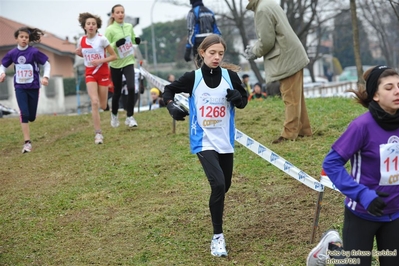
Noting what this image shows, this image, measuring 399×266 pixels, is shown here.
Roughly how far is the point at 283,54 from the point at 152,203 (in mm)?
3376

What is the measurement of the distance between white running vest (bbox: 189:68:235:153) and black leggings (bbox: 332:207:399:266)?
6.51ft

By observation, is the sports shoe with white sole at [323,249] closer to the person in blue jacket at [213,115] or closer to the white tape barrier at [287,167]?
the white tape barrier at [287,167]

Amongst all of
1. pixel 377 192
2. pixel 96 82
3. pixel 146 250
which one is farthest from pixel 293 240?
pixel 96 82

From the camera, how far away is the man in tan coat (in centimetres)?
979

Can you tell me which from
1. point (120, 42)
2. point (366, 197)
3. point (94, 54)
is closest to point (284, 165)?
point (366, 197)

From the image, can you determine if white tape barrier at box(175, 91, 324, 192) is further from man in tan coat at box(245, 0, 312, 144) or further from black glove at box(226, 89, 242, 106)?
man in tan coat at box(245, 0, 312, 144)

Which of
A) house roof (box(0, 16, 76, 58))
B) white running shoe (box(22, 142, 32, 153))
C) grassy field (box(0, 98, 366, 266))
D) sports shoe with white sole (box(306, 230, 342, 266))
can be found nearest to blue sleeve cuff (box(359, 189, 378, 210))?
sports shoe with white sole (box(306, 230, 342, 266))

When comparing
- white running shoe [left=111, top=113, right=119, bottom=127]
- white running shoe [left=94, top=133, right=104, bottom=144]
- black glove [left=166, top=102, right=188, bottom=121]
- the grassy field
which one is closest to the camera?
black glove [left=166, top=102, right=188, bottom=121]

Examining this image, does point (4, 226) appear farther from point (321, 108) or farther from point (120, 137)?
point (321, 108)

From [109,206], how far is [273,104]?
6.53 m

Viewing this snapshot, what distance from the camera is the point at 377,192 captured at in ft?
13.7

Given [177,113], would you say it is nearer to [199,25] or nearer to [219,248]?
[219,248]

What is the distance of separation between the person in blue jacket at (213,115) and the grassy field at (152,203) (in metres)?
0.50

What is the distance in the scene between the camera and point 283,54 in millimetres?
9883
